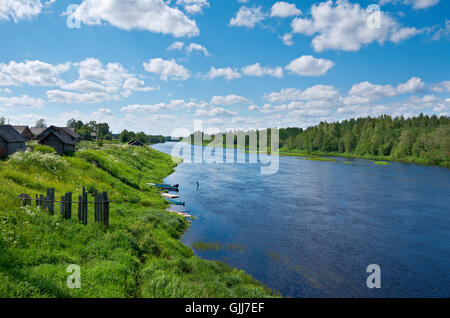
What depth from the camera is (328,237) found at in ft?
79.2

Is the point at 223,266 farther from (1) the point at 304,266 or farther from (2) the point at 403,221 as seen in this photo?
(2) the point at 403,221

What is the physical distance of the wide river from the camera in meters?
16.8

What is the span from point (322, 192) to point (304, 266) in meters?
28.2

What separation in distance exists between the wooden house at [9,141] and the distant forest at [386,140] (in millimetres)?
119587

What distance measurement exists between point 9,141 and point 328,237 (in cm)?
4008

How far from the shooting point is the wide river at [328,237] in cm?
1680

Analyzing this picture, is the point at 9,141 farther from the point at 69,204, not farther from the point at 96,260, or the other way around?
the point at 96,260

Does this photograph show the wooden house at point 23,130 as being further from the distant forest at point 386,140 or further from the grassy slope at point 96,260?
the distant forest at point 386,140

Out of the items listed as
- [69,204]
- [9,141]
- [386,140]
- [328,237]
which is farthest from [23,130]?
[386,140]

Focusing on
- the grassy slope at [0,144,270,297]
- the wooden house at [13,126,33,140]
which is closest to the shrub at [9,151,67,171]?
the grassy slope at [0,144,270,297]

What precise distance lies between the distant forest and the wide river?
69.5m

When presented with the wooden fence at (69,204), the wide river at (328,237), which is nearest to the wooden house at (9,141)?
the wide river at (328,237)

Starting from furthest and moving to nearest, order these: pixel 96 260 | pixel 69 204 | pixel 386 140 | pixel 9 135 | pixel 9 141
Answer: pixel 386 140 → pixel 9 135 → pixel 9 141 → pixel 69 204 → pixel 96 260

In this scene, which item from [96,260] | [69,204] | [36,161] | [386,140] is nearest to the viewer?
[96,260]
